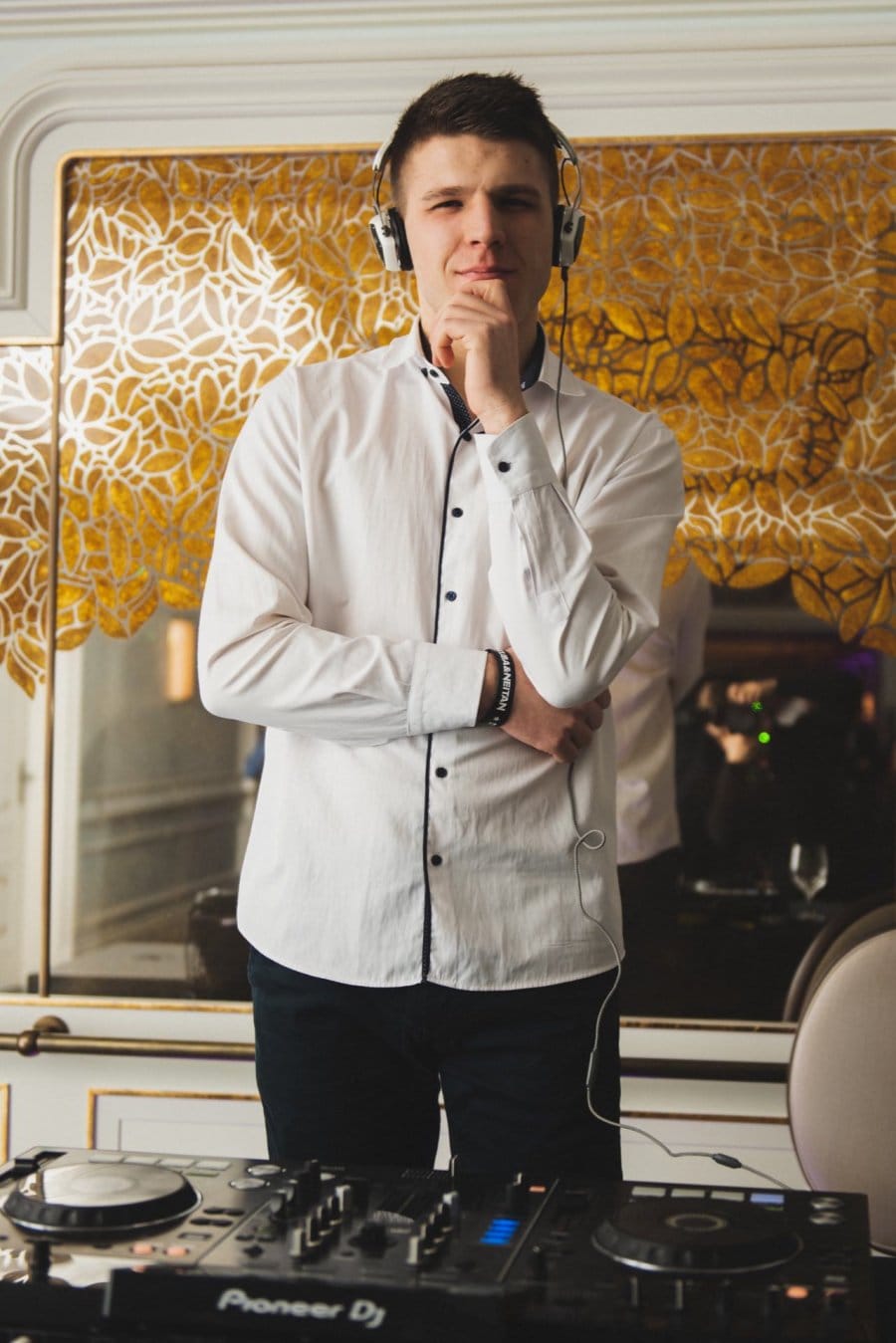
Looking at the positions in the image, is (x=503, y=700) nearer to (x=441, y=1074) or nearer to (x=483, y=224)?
(x=441, y=1074)

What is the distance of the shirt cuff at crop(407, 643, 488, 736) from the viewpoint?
152 centimetres

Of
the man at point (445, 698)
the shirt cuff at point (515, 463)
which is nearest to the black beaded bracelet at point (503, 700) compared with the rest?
the man at point (445, 698)

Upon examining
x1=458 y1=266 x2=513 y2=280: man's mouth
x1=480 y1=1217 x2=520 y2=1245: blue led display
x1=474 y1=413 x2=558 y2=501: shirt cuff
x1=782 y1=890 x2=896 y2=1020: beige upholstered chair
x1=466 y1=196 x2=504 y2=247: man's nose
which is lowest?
x1=782 y1=890 x2=896 y2=1020: beige upholstered chair

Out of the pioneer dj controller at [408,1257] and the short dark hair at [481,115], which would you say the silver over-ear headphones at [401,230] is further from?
the pioneer dj controller at [408,1257]

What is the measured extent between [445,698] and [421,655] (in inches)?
2.1

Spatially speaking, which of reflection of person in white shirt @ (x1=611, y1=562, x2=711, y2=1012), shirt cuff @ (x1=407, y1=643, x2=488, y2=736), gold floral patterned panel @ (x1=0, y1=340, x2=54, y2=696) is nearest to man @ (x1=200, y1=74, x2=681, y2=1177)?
shirt cuff @ (x1=407, y1=643, x2=488, y2=736)

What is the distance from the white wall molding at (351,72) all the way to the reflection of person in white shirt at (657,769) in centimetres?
88

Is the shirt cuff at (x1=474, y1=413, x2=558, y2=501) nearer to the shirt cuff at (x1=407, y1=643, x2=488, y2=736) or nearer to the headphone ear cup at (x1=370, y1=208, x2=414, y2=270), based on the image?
the shirt cuff at (x1=407, y1=643, x2=488, y2=736)

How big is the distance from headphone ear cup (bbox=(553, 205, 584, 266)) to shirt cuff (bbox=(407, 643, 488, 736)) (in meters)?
0.57

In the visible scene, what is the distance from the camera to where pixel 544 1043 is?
1.51 m

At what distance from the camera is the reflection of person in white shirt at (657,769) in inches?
104

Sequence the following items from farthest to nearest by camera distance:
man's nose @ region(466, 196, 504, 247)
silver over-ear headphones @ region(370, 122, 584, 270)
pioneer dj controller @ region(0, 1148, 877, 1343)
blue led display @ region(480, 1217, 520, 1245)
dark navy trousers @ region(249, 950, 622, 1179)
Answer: silver over-ear headphones @ region(370, 122, 584, 270)
man's nose @ region(466, 196, 504, 247)
dark navy trousers @ region(249, 950, 622, 1179)
blue led display @ region(480, 1217, 520, 1245)
pioneer dj controller @ region(0, 1148, 877, 1343)

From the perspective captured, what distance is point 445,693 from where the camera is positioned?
153cm

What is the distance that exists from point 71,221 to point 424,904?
1.83 m
